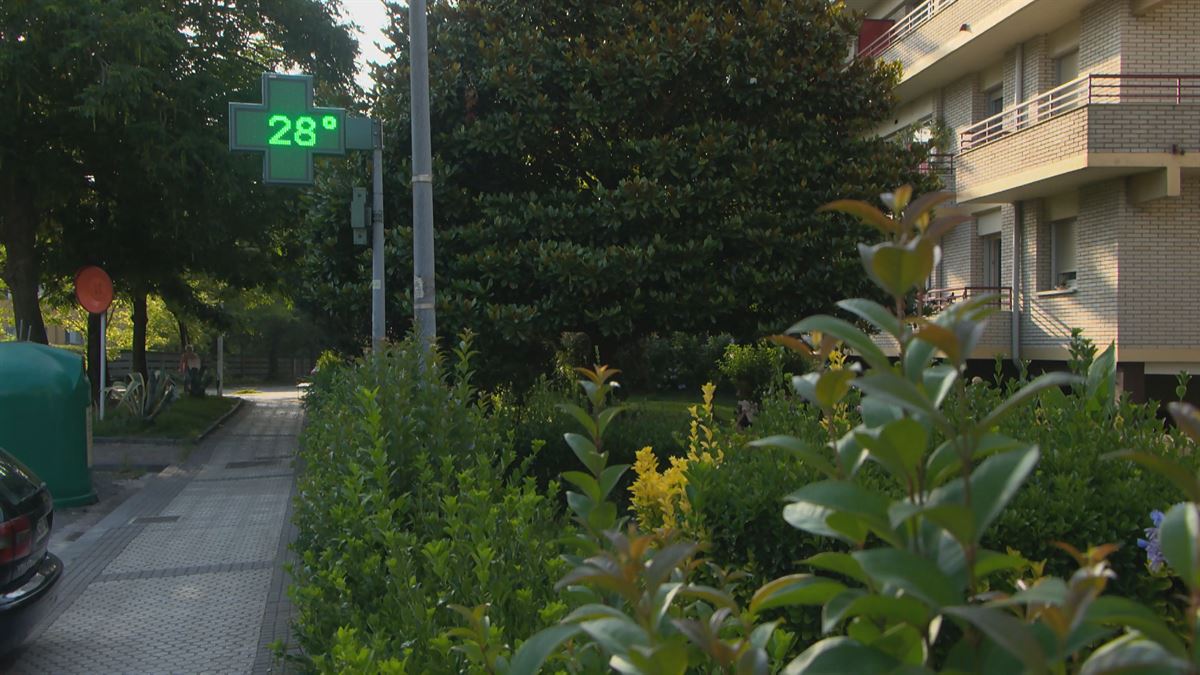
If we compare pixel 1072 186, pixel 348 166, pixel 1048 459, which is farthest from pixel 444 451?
pixel 1072 186

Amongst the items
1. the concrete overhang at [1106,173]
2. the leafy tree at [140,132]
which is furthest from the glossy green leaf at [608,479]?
the concrete overhang at [1106,173]

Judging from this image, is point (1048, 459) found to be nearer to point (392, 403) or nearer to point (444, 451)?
point (444, 451)

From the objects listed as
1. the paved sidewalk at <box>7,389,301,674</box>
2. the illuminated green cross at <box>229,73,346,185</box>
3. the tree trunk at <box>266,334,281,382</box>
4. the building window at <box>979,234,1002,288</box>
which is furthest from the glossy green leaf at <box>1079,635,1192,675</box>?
the tree trunk at <box>266,334,281,382</box>

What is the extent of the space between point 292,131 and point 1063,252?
1405 cm

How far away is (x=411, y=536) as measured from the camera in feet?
12.7

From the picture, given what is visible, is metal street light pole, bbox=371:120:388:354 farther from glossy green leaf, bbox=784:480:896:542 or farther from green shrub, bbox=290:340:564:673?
glossy green leaf, bbox=784:480:896:542

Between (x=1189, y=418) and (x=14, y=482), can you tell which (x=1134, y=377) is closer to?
(x=14, y=482)

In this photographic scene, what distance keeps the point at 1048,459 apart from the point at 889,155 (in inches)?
313

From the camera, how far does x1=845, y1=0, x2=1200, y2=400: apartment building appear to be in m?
15.5

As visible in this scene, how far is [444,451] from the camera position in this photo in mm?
5215

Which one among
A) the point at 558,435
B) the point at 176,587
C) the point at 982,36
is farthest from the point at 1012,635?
the point at 982,36

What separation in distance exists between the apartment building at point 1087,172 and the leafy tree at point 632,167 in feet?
16.6

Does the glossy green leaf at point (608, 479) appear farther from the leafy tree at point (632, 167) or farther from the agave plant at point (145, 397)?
the agave plant at point (145, 397)

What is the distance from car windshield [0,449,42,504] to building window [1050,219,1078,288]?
1651cm
